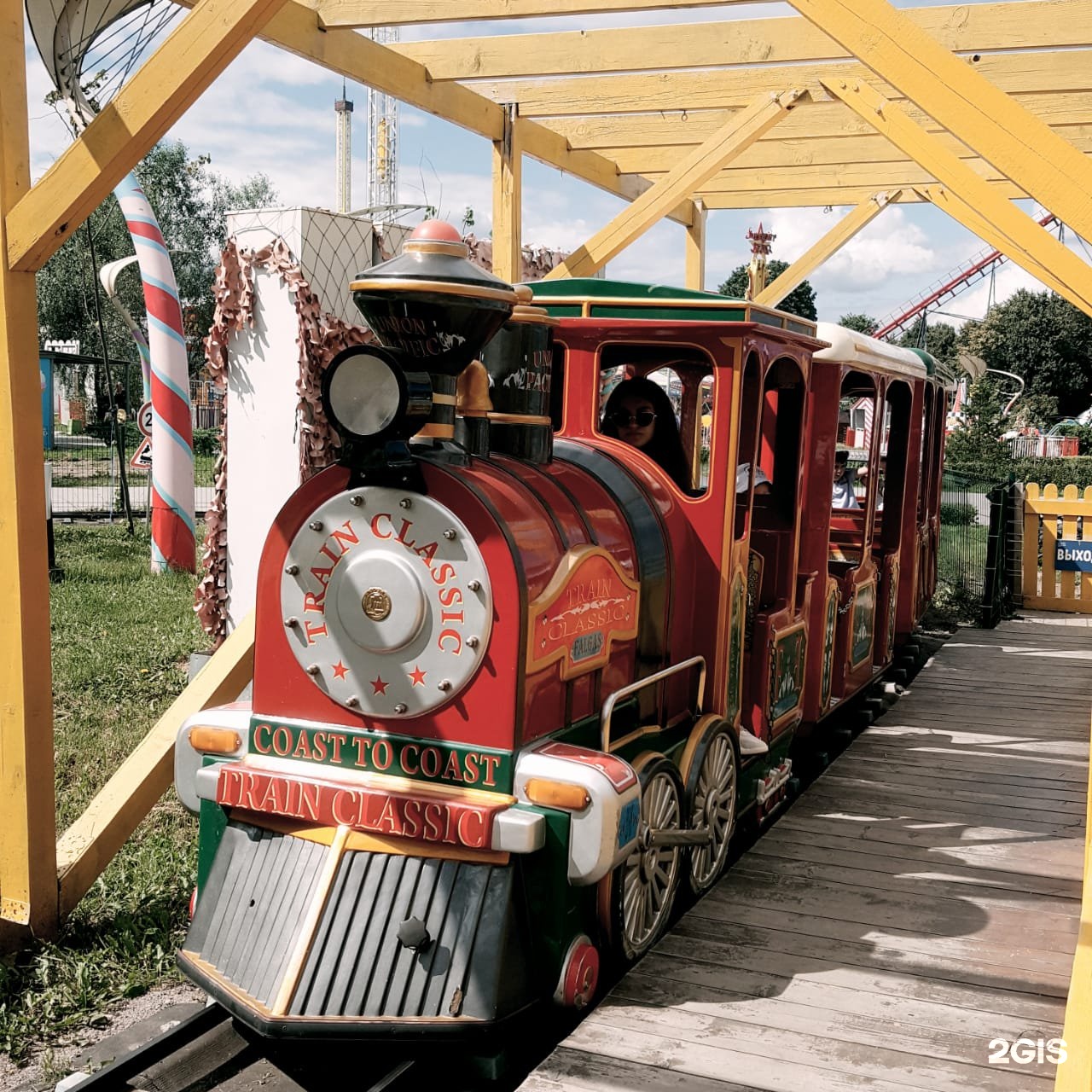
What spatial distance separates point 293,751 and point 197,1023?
87cm

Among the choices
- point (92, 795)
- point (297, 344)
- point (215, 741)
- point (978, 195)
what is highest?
point (978, 195)

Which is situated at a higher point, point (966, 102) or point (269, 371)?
point (966, 102)

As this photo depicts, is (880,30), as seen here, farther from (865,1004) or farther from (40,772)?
(40,772)

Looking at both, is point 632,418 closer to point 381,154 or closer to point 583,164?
point 583,164

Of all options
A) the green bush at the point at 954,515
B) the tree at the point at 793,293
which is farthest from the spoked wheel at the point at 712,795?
the tree at the point at 793,293

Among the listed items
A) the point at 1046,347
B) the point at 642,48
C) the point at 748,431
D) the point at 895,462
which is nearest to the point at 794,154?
the point at 895,462

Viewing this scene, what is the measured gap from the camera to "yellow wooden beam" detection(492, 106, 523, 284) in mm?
6891

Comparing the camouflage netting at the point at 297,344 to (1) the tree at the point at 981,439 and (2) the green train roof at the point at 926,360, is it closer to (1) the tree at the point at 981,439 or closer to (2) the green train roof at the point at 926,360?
(2) the green train roof at the point at 926,360

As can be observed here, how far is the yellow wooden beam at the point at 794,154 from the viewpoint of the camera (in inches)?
358

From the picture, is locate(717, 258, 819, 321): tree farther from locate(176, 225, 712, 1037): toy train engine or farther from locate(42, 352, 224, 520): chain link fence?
locate(176, 225, 712, 1037): toy train engine

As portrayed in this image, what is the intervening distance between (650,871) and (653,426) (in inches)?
78.0

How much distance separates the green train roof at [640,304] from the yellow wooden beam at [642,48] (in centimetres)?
207

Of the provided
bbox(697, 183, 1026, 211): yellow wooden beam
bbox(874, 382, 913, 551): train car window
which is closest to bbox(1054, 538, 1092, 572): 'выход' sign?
bbox(697, 183, 1026, 211): yellow wooden beam

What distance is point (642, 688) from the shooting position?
4402 millimetres
